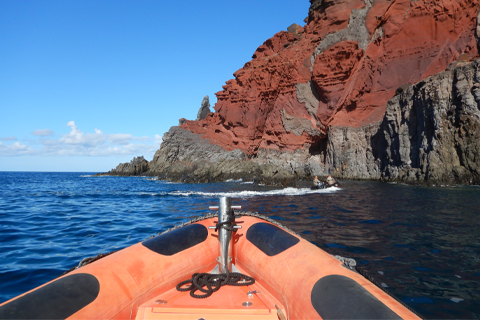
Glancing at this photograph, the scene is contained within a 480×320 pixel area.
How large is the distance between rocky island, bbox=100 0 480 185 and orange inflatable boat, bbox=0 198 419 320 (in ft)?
63.3

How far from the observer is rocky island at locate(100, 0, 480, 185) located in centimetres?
2028

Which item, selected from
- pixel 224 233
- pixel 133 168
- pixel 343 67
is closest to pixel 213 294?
pixel 224 233

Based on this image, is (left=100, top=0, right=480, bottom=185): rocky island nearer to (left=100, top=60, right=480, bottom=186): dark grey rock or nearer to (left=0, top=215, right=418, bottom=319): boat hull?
(left=100, top=60, right=480, bottom=186): dark grey rock

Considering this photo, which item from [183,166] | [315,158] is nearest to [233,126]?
[183,166]

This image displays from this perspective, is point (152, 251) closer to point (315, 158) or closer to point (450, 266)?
point (450, 266)

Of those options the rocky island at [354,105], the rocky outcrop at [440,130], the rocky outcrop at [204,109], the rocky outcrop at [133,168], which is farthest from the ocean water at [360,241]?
the rocky outcrop at [204,109]

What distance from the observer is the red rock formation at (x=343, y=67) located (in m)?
27.2

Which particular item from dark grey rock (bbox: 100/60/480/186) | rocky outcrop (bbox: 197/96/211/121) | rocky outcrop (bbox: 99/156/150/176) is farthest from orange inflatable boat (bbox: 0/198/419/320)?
rocky outcrop (bbox: 197/96/211/121)

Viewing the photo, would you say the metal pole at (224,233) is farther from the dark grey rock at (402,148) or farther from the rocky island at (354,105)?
the rocky island at (354,105)

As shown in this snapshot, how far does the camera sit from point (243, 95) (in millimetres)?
43719

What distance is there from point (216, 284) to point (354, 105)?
34141 mm

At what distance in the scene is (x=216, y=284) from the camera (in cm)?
305

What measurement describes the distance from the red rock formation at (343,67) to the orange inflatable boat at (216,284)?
30.2 m

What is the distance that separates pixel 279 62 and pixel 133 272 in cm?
4091
